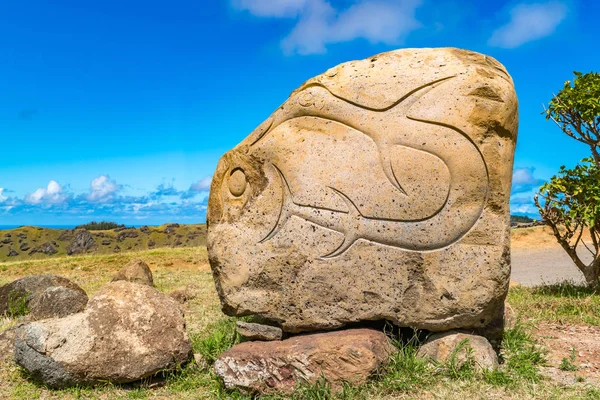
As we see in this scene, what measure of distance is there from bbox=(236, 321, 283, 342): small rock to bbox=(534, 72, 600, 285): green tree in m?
5.94

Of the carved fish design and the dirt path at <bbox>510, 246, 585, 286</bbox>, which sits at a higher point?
the carved fish design

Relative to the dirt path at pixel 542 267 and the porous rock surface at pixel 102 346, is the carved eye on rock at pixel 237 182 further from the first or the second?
the dirt path at pixel 542 267

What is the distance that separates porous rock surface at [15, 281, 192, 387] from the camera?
5.16m

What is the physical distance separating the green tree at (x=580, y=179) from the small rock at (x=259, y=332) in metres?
5.94

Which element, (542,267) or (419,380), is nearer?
(419,380)

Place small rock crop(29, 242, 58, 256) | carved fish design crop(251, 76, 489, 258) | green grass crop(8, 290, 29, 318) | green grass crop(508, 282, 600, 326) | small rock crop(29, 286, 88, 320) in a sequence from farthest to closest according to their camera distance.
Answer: small rock crop(29, 242, 58, 256)
green grass crop(8, 290, 29, 318)
green grass crop(508, 282, 600, 326)
small rock crop(29, 286, 88, 320)
carved fish design crop(251, 76, 489, 258)

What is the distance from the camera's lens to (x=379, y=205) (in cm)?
495

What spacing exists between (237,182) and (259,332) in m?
1.58

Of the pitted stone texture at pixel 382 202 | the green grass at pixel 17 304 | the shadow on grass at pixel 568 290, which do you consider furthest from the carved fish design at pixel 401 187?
the green grass at pixel 17 304

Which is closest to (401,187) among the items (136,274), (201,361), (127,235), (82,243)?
(201,361)

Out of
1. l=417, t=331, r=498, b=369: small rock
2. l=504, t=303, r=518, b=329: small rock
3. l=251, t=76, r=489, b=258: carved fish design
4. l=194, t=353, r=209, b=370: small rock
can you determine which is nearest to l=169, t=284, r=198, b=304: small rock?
l=194, t=353, r=209, b=370: small rock

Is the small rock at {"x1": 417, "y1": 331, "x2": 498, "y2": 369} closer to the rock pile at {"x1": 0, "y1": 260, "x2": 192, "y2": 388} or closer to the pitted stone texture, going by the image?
the pitted stone texture

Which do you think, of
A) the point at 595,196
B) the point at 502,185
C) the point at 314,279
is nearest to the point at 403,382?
the point at 314,279

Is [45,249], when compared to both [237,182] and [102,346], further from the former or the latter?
[237,182]
